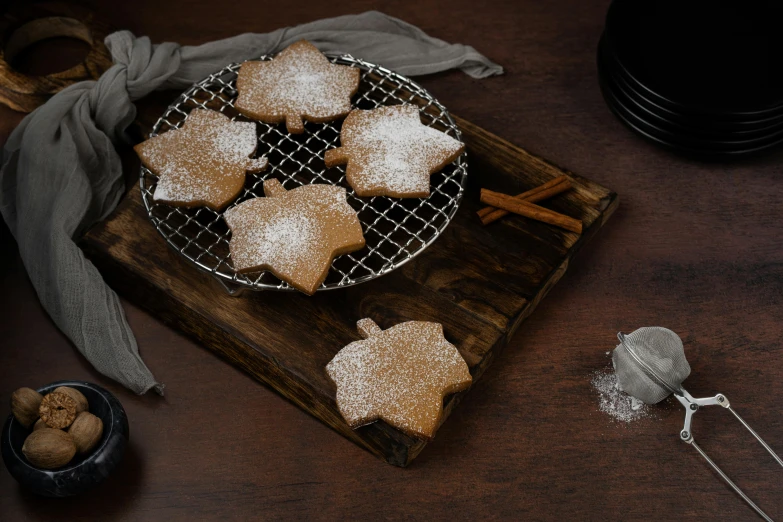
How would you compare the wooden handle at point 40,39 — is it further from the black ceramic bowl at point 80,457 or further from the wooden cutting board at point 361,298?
the black ceramic bowl at point 80,457

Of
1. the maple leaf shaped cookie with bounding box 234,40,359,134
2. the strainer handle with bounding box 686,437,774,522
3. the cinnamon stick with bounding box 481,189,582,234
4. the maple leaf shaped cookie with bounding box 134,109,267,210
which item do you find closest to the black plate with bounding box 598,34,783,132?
A: the cinnamon stick with bounding box 481,189,582,234

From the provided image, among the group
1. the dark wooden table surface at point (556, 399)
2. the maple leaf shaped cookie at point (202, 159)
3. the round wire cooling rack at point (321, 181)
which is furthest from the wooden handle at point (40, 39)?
the maple leaf shaped cookie at point (202, 159)

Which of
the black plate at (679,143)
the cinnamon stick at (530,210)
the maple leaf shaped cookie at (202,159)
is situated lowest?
the cinnamon stick at (530,210)

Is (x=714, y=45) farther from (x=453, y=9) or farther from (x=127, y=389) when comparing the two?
(x=127, y=389)

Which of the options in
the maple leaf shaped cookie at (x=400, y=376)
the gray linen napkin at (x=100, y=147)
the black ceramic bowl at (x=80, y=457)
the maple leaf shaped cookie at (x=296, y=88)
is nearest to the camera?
the black ceramic bowl at (x=80, y=457)

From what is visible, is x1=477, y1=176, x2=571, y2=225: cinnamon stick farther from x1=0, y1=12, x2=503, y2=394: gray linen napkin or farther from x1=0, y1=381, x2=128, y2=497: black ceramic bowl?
x1=0, y1=381, x2=128, y2=497: black ceramic bowl

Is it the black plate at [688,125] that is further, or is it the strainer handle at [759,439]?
the black plate at [688,125]

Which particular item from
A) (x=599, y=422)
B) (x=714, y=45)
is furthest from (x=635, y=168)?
(x=599, y=422)

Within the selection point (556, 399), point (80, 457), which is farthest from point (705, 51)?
point (80, 457)
